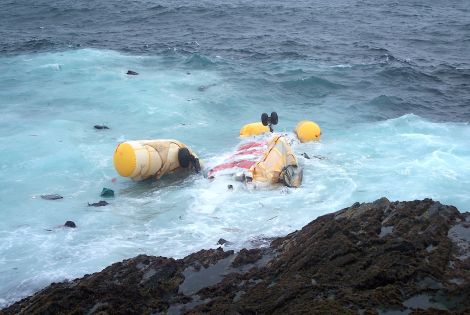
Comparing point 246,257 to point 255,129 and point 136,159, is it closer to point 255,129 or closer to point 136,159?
point 136,159

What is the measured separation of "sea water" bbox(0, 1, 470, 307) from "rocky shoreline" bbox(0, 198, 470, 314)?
1.37 meters

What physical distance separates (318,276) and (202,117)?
12.0 metres

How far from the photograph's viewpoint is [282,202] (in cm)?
1157

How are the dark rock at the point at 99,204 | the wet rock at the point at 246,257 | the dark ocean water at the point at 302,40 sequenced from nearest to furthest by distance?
the wet rock at the point at 246,257 < the dark rock at the point at 99,204 < the dark ocean water at the point at 302,40

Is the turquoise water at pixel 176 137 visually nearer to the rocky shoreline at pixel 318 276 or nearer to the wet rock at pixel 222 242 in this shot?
the wet rock at pixel 222 242

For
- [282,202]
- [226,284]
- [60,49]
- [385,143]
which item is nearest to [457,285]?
[226,284]

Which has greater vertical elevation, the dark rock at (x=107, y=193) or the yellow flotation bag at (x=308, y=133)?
the yellow flotation bag at (x=308, y=133)

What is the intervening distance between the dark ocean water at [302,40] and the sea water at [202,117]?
0.44 ft

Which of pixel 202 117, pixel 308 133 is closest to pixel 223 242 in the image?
pixel 308 133

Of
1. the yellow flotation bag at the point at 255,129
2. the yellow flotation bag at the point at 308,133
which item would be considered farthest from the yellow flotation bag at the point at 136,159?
the yellow flotation bag at the point at 308,133

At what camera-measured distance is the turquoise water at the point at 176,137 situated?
10016mm

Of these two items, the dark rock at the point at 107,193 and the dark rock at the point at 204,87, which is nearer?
the dark rock at the point at 107,193

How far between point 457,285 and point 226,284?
300 centimetres

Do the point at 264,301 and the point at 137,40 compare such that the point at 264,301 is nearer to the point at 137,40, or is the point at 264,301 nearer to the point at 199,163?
the point at 199,163
